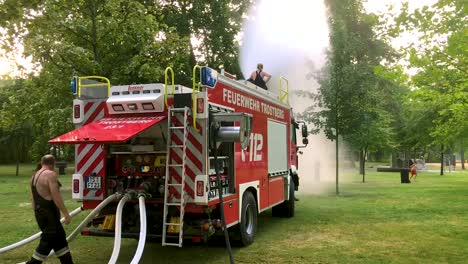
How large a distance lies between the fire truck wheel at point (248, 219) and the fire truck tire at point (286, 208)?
296 cm

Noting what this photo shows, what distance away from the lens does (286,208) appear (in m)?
11.5

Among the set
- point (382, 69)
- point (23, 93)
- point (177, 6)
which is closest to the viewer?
point (382, 69)

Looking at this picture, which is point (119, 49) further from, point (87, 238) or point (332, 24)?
point (332, 24)

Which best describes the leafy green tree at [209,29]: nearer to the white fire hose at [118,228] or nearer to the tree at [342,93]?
the tree at [342,93]

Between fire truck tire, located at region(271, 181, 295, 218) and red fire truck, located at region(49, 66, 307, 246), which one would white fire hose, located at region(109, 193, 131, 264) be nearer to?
red fire truck, located at region(49, 66, 307, 246)

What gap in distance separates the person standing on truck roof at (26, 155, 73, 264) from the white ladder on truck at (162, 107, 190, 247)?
4.29 feet

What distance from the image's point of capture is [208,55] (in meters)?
24.7

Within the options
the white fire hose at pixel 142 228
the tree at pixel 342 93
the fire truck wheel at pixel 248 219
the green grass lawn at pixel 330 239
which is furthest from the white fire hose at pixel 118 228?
the tree at pixel 342 93

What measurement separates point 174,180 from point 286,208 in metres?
5.37

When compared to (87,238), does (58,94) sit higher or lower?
higher

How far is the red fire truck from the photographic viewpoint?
659cm

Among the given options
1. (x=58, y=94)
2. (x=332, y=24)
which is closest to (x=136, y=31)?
(x=58, y=94)

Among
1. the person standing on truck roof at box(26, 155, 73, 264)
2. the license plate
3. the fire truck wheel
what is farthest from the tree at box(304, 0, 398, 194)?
the person standing on truck roof at box(26, 155, 73, 264)

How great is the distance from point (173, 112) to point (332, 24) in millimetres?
13686
